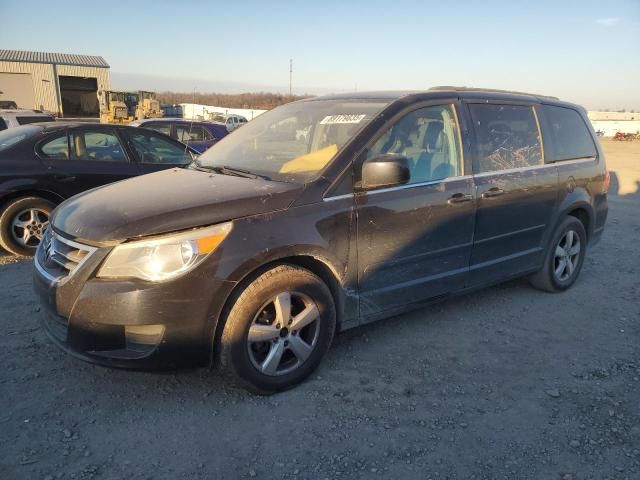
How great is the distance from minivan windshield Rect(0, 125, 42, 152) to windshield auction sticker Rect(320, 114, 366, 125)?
3987 millimetres

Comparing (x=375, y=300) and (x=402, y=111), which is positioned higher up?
(x=402, y=111)

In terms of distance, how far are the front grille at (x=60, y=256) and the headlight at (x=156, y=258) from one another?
17cm

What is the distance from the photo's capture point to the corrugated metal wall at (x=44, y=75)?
126ft

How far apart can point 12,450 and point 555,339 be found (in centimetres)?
369

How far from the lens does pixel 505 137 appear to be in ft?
14.1

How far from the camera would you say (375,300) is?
3.48 m

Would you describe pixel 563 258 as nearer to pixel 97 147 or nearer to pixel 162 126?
pixel 97 147

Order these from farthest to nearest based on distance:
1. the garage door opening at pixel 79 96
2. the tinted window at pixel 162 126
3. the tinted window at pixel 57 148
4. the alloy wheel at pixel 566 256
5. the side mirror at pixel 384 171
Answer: the garage door opening at pixel 79 96, the tinted window at pixel 162 126, the tinted window at pixel 57 148, the alloy wheel at pixel 566 256, the side mirror at pixel 384 171

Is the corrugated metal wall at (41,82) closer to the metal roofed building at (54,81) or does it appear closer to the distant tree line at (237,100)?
the metal roofed building at (54,81)

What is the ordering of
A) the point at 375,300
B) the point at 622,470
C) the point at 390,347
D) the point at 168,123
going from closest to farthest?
1. the point at 622,470
2. the point at 375,300
3. the point at 390,347
4. the point at 168,123

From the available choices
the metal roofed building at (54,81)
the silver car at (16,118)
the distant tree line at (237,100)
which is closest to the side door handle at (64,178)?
the silver car at (16,118)

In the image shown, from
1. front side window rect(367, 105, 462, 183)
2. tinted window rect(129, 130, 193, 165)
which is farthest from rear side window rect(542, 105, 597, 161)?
tinted window rect(129, 130, 193, 165)

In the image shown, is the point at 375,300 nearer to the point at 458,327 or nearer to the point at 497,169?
the point at 458,327

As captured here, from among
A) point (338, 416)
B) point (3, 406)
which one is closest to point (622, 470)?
point (338, 416)
